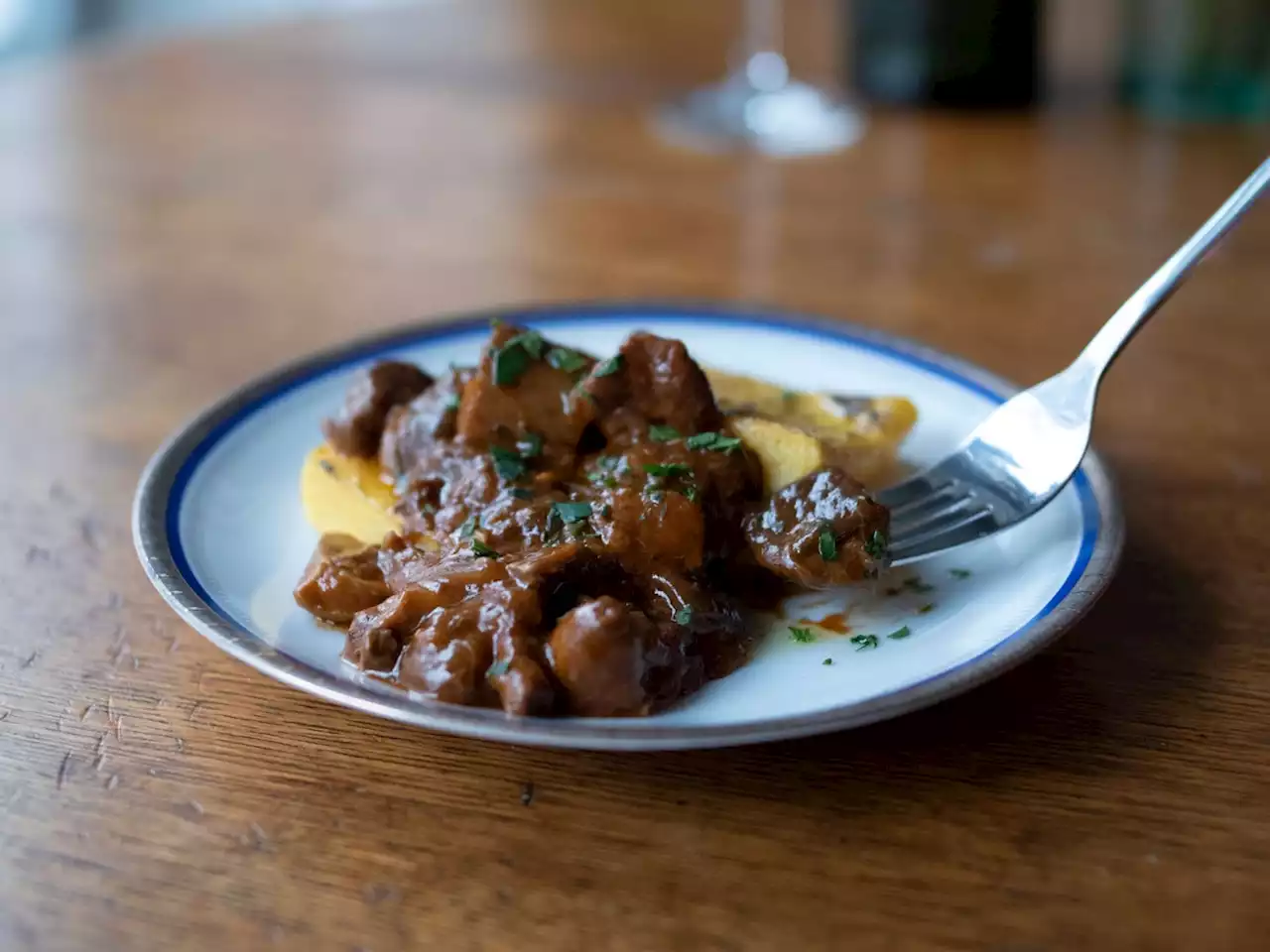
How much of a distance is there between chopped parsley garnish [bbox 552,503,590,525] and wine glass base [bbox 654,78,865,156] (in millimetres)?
2264

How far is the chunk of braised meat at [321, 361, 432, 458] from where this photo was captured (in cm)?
184

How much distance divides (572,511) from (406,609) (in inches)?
9.8

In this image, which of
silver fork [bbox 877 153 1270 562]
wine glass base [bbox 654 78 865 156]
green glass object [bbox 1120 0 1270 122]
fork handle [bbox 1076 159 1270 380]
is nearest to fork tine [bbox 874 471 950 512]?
silver fork [bbox 877 153 1270 562]

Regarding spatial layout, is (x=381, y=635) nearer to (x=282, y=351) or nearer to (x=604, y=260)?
(x=282, y=351)

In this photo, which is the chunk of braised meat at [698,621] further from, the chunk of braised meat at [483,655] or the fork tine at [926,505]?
the fork tine at [926,505]

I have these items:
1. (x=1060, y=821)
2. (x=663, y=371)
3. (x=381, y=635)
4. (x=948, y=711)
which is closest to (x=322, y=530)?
(x=381, y=635)

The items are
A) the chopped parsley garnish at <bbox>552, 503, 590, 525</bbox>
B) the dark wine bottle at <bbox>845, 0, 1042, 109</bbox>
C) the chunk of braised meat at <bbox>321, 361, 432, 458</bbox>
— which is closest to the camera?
the chopped parsley garnish at <bbox>552, 503, 590, 525</bbox>

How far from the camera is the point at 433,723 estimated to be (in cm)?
123

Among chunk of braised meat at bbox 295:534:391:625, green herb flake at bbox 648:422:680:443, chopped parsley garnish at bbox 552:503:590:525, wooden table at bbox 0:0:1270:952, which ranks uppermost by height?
A: green herb flake at bbox 648:422:680:443

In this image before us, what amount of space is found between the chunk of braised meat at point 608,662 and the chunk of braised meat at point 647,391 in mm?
395

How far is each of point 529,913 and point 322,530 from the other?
0.70 meters

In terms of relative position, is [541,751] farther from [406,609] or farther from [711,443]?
[711,443]

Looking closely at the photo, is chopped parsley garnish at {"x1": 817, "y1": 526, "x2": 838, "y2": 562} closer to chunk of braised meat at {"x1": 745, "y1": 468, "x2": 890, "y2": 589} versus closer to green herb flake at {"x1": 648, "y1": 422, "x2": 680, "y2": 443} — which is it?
chunk of braised meat at {"x1": 745, "y1": 468, "x2": 890, "y2": 589}

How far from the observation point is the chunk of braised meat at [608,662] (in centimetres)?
134
